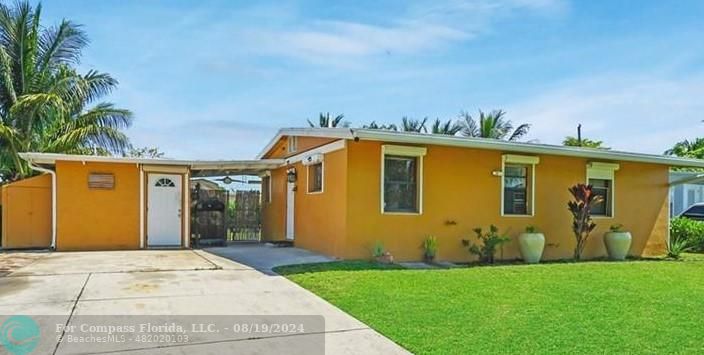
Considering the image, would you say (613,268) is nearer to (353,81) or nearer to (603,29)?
(603,29)

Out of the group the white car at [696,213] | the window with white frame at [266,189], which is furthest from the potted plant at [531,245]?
the white car at [696,213]

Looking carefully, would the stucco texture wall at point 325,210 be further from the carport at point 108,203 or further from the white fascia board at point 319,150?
the carport at point 108,203

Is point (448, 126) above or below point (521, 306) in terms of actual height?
above

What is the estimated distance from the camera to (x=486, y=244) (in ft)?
35.2

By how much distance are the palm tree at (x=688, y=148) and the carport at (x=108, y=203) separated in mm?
24768

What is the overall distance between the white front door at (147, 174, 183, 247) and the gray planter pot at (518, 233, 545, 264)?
27.4 feet

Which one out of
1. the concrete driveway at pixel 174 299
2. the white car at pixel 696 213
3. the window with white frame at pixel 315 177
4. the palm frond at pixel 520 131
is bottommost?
the concrete driveway at pixel 174 299

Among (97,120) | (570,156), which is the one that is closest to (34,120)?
(97,120)

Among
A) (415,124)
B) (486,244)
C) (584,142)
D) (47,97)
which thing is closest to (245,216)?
(47,97)

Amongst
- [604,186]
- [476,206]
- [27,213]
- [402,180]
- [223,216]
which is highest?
[402,180]

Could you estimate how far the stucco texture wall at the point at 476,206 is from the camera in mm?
10055

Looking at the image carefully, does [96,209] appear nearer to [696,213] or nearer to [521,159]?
[521,159]

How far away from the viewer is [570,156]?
39.8 ft

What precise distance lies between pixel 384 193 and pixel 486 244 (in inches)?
95.6
